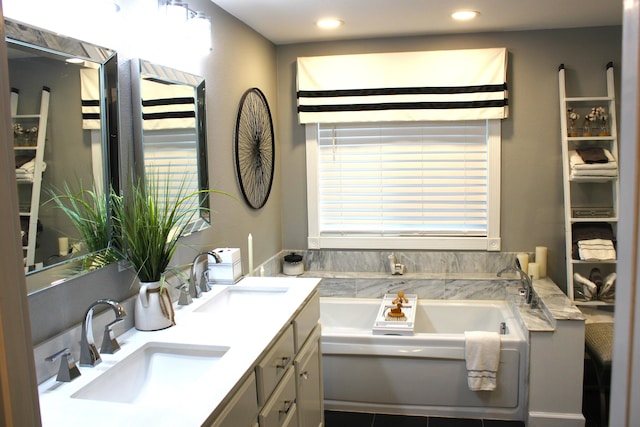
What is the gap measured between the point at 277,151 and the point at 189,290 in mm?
1984

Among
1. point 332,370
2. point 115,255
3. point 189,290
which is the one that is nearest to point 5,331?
point 115,255

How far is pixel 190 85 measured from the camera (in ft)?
8.47

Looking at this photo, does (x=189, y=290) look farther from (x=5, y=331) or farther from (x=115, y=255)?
(x=5, y=331)

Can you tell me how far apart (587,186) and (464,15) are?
1.54m

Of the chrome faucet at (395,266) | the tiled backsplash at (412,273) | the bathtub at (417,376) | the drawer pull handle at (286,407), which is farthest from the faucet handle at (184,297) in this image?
the chrome faucet at (395,266)

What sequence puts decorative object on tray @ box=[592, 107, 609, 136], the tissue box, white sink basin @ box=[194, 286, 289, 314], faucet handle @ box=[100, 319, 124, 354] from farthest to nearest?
decorative object on tray @ box=[592, 107, 609, 136] → the tissue box → white sink basin @ box=[194, 286, 289, 314] → faucet handle @ box=[100, 319, 124, 354]

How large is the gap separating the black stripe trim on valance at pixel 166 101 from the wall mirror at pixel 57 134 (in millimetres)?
228

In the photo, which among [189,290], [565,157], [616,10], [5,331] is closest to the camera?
[5,331]

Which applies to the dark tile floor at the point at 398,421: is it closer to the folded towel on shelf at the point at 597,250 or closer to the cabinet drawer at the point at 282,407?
the cabinet drawer at the point at 282,407

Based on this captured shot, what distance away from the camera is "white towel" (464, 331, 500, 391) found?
3.16m

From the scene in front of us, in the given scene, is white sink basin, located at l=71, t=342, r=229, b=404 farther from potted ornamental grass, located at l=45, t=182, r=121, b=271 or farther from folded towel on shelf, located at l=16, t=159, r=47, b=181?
folded towel on shelf, located at l=16, t=159, r=47, b=181

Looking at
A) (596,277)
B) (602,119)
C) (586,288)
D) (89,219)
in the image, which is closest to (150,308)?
(89,219)

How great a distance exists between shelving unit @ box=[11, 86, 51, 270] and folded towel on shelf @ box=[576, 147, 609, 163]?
3368 millimetres

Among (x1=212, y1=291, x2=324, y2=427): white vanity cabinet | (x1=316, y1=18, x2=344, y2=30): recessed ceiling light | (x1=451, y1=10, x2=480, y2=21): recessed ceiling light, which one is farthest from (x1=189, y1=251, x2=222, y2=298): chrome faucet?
(x1=451, y1=10, x2=480, y2=21): recessed ceiling light
